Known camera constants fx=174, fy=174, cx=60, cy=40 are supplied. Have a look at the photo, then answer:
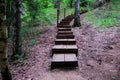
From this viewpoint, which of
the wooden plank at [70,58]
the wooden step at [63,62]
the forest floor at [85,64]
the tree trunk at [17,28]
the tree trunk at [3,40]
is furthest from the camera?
the tree trunk at [17,28]

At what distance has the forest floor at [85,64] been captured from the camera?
19.4ft

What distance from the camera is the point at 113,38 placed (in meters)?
10.8

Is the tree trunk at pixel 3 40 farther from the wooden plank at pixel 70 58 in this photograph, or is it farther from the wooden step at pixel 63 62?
the wooden plank at pixel 70 58

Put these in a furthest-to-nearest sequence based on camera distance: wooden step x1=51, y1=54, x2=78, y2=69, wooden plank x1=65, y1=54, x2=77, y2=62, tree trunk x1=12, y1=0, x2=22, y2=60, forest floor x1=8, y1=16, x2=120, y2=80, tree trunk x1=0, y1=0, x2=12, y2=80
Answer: tree trunk x1=12, y1=0, x2=22, y2=60 → wooden plank x1=65, y1=54, x2=77, y2=62 → wooden step x1=51, y1=54, x2=78, y2=69 → forest floor x1=8, y1=16, x2=120, y2=80 → tree trunk x1=0, y1=0, x2=12, y2=80

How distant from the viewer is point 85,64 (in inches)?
272

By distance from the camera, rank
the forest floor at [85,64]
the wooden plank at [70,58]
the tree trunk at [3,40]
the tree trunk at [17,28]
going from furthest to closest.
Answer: the tree trunk at [17,28] < the wooden plank at [70,58] < the forest floor at [85,64] < the tree trunk at [3,40]

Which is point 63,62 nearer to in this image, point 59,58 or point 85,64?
point 59,58

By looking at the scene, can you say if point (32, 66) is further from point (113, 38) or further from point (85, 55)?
point (113, 38)

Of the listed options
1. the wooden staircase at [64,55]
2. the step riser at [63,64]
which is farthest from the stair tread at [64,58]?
the step riser at [63,64]

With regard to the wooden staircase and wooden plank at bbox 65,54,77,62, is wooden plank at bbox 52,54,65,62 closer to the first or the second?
the wooden staircase

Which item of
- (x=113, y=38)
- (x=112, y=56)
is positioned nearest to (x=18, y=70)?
(x=112, y=56)

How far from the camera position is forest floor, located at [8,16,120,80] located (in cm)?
590

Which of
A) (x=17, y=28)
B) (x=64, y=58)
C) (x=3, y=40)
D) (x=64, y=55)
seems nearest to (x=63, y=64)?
(x=64, y=58)

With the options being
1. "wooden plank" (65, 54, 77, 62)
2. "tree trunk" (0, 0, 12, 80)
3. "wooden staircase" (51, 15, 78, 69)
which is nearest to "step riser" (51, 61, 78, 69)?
"wooden staircase" (51, 15, 78, 69)
